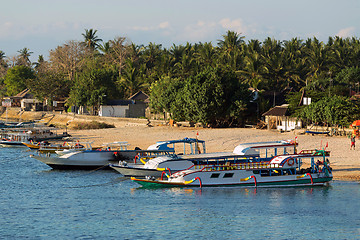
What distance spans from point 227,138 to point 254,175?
25460 millimetres

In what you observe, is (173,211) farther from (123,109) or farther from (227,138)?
(123,109)

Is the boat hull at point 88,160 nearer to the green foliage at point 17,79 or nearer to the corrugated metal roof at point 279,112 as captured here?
the corrugated metal roof at point 279,112

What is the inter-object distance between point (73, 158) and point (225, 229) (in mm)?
25202

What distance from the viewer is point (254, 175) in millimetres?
40312

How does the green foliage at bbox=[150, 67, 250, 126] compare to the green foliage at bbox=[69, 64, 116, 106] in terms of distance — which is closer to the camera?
the green foliage at bbox=[150, 67, 250, 126]

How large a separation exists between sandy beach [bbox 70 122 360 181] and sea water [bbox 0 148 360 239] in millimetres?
5716

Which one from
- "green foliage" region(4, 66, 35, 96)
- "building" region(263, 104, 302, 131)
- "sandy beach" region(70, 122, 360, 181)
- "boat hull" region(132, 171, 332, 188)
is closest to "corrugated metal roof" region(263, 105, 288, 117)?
"building" region(263, 104, 302, 131)

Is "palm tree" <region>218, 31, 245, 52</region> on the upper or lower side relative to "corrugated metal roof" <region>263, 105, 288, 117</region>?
upper

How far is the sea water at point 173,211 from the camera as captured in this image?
98.5ft

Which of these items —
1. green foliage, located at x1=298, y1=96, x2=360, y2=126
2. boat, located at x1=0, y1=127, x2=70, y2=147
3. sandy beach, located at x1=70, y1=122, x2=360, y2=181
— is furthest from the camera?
boat, located at x1=0, y1=127, x2=70, y2=147

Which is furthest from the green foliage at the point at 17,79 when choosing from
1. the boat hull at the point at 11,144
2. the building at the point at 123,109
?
the boat hull at the point at 11,144

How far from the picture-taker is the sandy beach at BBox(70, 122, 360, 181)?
152 ft

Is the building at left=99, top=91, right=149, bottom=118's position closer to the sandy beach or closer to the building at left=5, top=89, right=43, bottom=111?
the sandy beach

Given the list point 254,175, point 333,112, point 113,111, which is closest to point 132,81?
point 113,111
